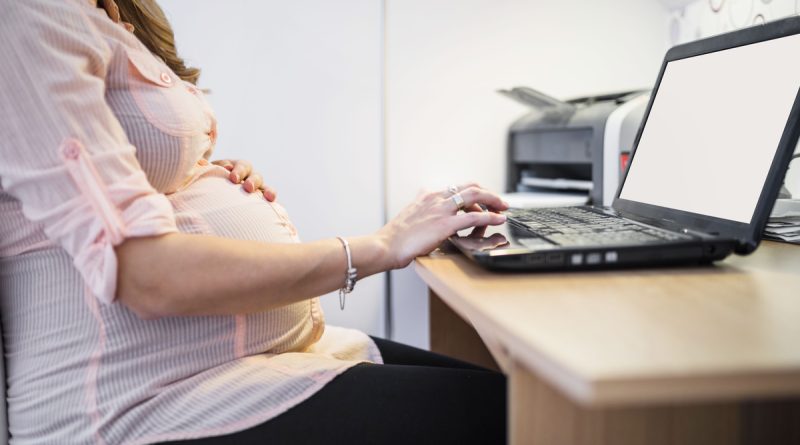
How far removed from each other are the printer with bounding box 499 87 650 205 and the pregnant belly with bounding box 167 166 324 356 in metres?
0.94

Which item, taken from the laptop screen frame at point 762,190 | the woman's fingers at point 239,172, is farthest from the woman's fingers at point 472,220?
the woman's fingers at point 239,172

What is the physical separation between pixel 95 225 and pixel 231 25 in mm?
1558

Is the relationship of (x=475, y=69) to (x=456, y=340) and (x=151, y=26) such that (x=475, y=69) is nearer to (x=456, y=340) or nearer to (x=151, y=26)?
(x=456, y=340)

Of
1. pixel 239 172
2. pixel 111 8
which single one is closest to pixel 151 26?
pixel 111 8

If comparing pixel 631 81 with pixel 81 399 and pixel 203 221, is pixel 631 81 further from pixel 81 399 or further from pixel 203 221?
pixel 81 399

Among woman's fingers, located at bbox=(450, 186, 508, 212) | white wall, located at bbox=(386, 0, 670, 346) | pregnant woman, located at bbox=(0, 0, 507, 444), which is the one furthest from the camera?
white wall, located at bbox=(386, 0, 670, 346)

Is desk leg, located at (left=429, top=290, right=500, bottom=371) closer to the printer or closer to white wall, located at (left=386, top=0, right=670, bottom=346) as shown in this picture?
the printer

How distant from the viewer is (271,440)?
68cm

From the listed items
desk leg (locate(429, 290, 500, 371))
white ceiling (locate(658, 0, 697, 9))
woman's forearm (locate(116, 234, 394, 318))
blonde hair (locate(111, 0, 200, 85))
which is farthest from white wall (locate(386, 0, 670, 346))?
woman's forearm (locate(116, 234, 394, 318))

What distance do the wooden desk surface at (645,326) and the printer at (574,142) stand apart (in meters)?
A: 0.90

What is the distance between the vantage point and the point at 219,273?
66cm

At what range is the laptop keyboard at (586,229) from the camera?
696mm

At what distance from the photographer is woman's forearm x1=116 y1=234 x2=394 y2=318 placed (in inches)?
25.1

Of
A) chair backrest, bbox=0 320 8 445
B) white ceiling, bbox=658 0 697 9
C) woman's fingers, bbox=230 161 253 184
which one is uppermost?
white ceiling, bbox=658 0 697 9
